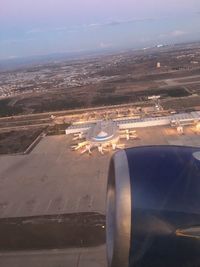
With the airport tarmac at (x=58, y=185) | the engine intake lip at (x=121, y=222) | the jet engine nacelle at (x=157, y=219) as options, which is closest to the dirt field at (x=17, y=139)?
the airport tarmac at (x=58, y=185)

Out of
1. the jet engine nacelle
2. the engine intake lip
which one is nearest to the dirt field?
the engine intake lip

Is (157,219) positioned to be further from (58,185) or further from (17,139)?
(17,139)

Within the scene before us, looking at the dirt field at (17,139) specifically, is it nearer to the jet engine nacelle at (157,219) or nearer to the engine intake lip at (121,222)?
the engine intake lip at (121,222)

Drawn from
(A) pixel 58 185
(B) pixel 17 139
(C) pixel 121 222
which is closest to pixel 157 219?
(C) pixel 121 222

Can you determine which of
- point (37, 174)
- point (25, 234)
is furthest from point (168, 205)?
point (37, 174)

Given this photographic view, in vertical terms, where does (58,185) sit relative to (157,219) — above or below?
below

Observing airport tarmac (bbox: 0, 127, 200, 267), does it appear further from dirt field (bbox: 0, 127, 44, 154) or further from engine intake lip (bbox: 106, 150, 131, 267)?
engine intake lip (bbox: 106, 150, 131, 267)
